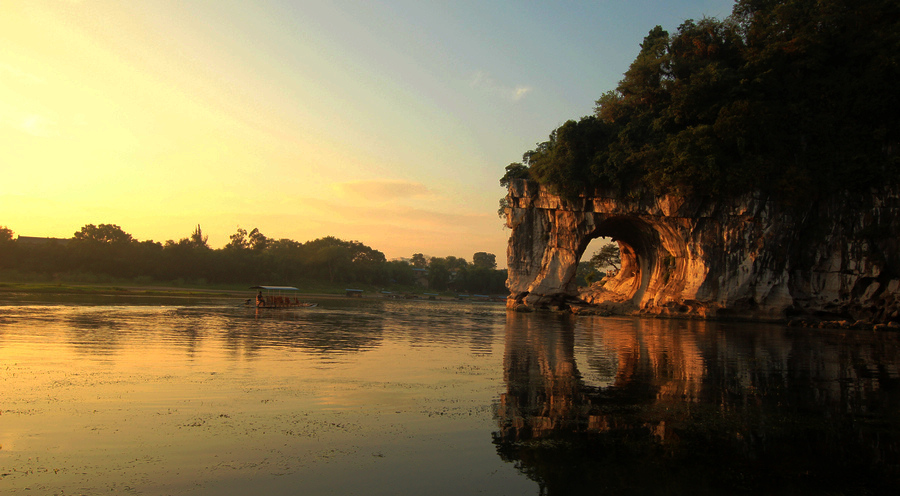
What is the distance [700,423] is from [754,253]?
34643mm

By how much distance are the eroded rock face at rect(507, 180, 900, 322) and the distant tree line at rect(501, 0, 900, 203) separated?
1960 millimetres

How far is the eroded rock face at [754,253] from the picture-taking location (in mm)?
35844

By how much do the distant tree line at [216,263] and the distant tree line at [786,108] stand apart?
2433 inches

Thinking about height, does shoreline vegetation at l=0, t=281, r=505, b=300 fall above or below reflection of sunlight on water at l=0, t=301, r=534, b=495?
above

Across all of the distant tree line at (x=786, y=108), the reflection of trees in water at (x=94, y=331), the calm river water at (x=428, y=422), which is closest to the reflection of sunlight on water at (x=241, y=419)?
the calm river water at (x=428, y=422)

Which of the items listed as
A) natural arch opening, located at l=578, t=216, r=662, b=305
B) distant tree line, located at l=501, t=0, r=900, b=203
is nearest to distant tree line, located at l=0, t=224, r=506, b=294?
natural arch opening, located at l=578, t=216, r=662, b=305

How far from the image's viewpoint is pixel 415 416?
9008 millimetres

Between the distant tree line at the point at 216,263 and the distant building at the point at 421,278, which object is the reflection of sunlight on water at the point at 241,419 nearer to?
the distant tree line at the point at 216,263

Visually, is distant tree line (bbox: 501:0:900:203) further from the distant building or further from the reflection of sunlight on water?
the distant building

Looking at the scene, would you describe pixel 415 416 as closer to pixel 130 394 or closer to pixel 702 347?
pixel 130 394

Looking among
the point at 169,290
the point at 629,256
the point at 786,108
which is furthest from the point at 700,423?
the point at 169,290

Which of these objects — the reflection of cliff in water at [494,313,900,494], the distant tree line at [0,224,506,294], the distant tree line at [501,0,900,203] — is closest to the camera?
the reflection of cliff in water at [494,313,900,494]

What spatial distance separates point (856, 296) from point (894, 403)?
106 feet

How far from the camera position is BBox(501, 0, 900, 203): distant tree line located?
3509 centimetres
